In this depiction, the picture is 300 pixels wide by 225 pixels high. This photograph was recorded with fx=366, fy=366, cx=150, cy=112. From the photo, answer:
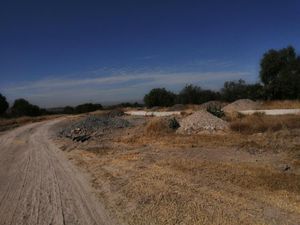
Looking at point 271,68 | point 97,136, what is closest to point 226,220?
point 97,136

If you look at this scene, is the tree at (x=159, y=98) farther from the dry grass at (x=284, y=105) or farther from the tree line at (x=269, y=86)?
the dry grass at (x=284, y=105)

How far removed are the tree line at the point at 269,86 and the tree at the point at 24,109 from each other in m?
27.7

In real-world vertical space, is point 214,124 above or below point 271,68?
below

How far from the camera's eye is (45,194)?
9.17 m

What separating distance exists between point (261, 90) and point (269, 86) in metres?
1.63

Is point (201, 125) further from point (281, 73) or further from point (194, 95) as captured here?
point (194, 95)

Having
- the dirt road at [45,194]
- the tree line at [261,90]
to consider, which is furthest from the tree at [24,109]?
the dirt road at [45,194]

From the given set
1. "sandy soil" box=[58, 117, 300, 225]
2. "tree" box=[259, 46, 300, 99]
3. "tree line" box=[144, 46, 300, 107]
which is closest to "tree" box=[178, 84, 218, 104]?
"tree line" box=[144, 46, 300, 107]

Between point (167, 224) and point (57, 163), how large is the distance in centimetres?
797

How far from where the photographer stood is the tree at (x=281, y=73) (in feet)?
148

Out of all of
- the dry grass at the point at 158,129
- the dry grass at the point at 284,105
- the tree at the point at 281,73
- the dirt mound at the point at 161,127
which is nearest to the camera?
the dry grass at the point at 158,129

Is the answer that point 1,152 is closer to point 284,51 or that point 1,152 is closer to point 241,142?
point 241,142

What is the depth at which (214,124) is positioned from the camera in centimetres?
2003

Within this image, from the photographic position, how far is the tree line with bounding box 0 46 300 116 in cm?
4572
